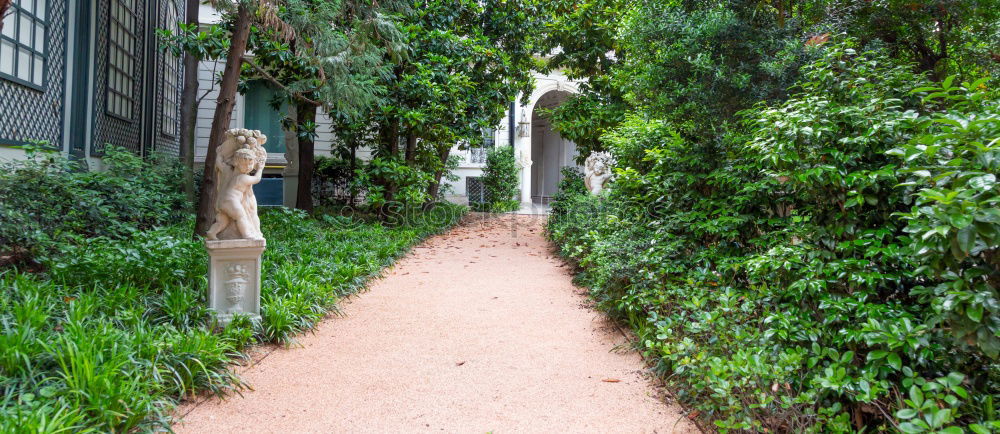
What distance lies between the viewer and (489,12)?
39.2 ft

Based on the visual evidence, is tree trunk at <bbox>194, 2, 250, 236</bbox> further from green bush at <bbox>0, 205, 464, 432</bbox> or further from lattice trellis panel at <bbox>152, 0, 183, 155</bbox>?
lattice trellis panel at <bbox>152, 0, 183, 155</bbox>

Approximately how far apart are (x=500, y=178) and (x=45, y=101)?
38.1 ft

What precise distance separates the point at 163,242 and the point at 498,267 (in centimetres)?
419

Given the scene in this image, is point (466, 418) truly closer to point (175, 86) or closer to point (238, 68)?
point (238, 68)

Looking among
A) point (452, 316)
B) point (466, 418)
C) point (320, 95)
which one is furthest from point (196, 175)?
point (466, 418)

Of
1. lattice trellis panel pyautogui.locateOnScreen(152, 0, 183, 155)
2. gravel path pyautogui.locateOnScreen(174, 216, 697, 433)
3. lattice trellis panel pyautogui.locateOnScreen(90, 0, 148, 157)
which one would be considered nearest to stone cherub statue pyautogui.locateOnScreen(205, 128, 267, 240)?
gravel path pyautogui.locateOnScreen(174, 216, 697, 433)

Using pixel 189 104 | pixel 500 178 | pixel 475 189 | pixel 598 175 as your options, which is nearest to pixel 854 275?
pixel 598 175

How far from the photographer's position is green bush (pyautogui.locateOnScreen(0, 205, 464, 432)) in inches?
100

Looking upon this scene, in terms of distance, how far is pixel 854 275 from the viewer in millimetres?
2449

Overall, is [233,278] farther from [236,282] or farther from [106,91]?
[106,91]

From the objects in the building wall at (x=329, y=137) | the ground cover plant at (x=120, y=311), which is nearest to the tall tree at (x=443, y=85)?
the building wall at (x=329, y=137)

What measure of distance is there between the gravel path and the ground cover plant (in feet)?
0.84

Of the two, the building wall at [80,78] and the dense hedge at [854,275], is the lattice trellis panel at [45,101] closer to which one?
the building wall at [80,78]

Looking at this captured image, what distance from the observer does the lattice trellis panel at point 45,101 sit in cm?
595
